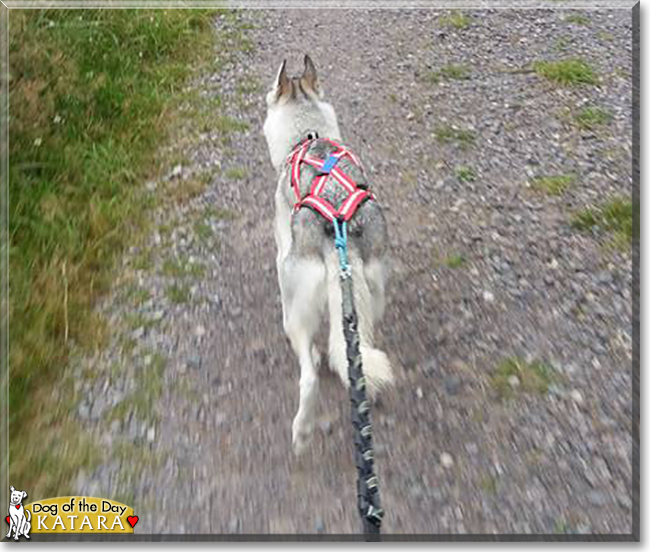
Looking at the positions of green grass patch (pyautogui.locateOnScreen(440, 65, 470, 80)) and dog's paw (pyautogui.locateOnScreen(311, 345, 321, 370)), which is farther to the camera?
green grass patch (pyautogui.locateOnScreen(440, 65, 470, 80))

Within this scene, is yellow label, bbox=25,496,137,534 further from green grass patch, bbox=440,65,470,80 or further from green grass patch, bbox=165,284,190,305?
green grass patch, bbox=440,65,470,80

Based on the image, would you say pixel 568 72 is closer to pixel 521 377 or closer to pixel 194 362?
pixel 521 377

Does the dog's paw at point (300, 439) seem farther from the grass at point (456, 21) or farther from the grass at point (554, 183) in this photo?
the grass at point (456, 21)

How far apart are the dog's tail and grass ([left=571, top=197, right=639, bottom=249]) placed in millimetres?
2829

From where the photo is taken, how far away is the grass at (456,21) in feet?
28.8

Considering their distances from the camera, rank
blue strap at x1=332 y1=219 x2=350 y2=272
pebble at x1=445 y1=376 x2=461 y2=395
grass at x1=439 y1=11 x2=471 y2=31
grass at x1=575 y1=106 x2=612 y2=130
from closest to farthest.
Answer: blue strap at x1=332 y1=219 x2=350 y2=272 < pebble at x1=445 y1=376 x2=461 y2=395 < grass at x1=575 y1=106 x2=612 y2=130 < grass at x1=439 y1=11 x2=471 y2=31

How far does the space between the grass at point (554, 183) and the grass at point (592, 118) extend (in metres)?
1.08

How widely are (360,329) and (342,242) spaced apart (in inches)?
18.2

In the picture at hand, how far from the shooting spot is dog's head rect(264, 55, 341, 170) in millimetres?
4145

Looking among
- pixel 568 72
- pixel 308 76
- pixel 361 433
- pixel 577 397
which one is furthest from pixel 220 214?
pixel 568 72

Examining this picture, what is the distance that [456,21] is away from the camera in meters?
8.89

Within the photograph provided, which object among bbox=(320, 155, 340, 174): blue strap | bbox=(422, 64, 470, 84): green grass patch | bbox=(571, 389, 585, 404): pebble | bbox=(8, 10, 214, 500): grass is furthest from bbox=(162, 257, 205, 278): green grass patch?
bbox=(422, 64, 470, 84): green grass patch

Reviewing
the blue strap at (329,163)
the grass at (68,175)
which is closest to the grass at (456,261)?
the blue strap at (329,163)

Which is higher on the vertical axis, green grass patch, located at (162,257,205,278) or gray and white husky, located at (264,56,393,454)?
green grass patch, located at (162,257,205,278)
